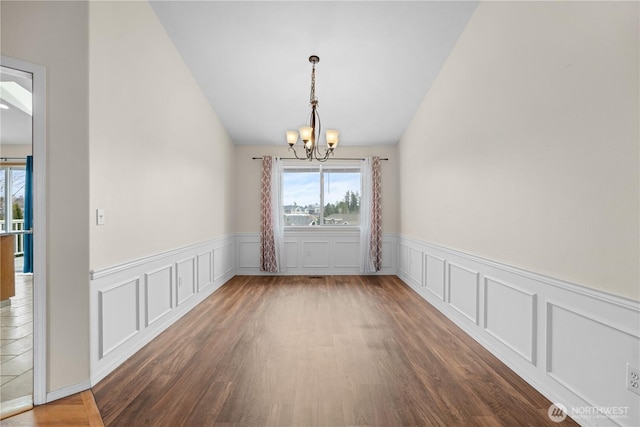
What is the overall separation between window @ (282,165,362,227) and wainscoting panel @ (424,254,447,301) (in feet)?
6.72

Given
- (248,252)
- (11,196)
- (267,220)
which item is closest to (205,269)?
(248,252)

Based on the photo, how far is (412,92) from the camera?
14.2ft

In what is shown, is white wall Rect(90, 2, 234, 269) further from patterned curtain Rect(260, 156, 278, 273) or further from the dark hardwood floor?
patterned curtain Rect(260, 156, 278, 273)

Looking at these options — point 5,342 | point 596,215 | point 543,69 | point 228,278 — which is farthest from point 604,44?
point 228,278

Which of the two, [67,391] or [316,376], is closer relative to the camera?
[67,391]

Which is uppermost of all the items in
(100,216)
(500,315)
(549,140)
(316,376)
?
(549,140)

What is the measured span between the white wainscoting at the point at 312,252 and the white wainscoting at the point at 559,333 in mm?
2848

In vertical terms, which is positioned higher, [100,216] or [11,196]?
[11,196]

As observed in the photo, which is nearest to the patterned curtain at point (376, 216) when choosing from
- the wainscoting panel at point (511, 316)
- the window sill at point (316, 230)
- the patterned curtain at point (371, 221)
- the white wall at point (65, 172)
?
the patterned curtain at point (371, 221)

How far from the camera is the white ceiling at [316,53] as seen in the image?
3041mm

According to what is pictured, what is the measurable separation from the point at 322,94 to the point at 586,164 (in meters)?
3.37

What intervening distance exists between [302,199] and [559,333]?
4.71m

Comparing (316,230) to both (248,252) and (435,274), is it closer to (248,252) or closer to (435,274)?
(248,252)

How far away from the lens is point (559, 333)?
198 centimetres
